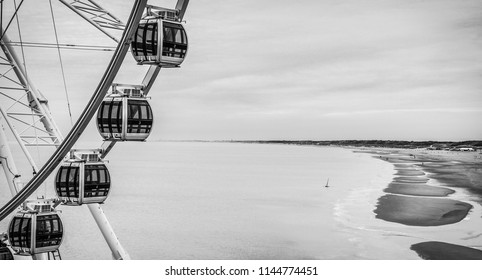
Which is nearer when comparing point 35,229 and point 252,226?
point 35,229

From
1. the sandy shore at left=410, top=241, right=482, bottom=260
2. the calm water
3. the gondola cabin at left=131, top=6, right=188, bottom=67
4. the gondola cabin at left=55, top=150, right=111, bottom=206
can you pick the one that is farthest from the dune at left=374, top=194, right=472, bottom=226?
the gondola cabin at left=131, top=6, right=188, bottom=67

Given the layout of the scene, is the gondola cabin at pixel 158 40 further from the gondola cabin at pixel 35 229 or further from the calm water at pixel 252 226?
the calm water at pixel 252 226

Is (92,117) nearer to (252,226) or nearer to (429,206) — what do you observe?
(252,226)

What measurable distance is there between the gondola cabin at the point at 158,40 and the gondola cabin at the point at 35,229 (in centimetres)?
874

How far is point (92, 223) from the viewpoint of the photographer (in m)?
58.6

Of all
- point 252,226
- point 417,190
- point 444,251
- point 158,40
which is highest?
point 158,40

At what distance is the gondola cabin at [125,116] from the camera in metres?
17.7

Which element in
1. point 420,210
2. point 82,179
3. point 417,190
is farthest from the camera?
point 417,190

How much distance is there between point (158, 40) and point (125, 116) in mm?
2522

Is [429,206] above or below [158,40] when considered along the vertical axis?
below

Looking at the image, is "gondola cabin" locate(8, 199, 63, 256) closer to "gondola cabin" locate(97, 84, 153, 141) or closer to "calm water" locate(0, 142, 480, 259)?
"gondola cabin" locate(97, 84, 153, 141)

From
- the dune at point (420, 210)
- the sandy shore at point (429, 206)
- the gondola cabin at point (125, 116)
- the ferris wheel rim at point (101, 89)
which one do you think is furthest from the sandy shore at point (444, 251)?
the ferris wheel rim at point (101, 89)

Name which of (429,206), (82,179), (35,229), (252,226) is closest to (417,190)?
(429,206)

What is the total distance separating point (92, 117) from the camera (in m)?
17.7
